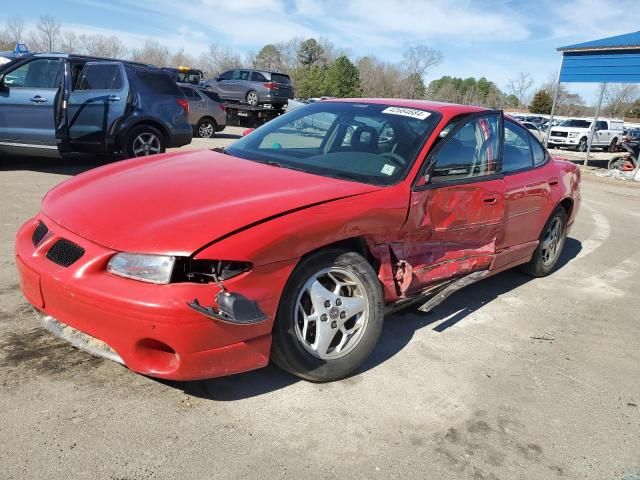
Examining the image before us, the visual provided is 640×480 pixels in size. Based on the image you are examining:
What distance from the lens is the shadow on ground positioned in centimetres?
286

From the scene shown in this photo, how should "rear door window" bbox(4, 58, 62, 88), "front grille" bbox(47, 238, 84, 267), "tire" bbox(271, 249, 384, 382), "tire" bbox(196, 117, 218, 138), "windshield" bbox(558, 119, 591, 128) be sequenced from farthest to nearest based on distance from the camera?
"windshield" bbox(558, 119, 591, 128) < "tire" bbox(196, 117, 218, 138) < "rear door window" bbox(4, 58, 62, 88) < "tire" bbox(271, 249, 384, 382) < "front grille" bbox(47, 238, 84, 267)

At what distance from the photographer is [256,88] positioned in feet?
75.5

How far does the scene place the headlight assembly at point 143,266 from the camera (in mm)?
2418

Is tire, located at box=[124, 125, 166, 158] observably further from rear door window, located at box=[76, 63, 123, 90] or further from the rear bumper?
rear door window, located at box=[76, 63, 123, 90]

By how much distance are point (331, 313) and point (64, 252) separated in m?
1.39

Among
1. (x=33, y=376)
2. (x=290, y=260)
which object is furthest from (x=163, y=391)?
(x=290, y=260)

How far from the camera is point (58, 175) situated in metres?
8.34

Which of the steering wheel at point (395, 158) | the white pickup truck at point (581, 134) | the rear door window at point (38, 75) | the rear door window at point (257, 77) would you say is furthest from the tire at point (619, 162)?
the steering wheel at point (395, 158)

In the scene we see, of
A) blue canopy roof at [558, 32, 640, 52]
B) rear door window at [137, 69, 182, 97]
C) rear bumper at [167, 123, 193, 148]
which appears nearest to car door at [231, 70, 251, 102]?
blue canopy roof at [558, 32, 640, 52]

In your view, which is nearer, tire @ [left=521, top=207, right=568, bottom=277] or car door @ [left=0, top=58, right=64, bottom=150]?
tire @ [left=521, top=207, right=568, bottom=277]

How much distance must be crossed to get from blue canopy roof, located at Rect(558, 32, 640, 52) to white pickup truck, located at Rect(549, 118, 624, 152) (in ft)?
29.9

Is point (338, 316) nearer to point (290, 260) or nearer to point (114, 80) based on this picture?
point (290, 260)

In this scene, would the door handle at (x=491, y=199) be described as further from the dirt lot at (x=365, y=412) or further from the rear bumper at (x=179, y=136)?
the rear bumper at (x=179, y=136)

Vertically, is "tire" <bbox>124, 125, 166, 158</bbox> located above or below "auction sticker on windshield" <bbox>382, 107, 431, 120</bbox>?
below
